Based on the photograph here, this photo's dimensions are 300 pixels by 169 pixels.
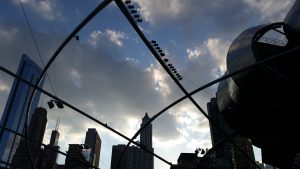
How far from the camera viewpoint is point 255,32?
46.6 m

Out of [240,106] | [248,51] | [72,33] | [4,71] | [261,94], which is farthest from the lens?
[240,106]

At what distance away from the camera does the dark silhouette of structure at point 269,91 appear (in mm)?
45125

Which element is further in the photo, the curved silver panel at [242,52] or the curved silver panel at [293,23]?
the curved silver panel at [242,52]

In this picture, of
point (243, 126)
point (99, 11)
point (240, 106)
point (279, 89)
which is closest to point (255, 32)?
point (279, 89)

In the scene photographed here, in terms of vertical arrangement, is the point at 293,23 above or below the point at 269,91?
above

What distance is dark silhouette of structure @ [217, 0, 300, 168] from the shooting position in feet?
148

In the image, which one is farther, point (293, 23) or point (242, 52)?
point (242, 52)

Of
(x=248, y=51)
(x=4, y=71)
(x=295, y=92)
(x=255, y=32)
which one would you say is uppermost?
(x=255, y=32)

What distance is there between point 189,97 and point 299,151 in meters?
44.3

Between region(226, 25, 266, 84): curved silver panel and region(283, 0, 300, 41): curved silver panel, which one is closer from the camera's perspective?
region(283, 0, 300, 41): curved silver panel

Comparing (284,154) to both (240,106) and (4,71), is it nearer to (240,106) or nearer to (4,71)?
(240,106)

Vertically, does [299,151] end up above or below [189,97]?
above

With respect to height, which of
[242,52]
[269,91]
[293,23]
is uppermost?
[293,23]

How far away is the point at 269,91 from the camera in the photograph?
4716 centimetres
